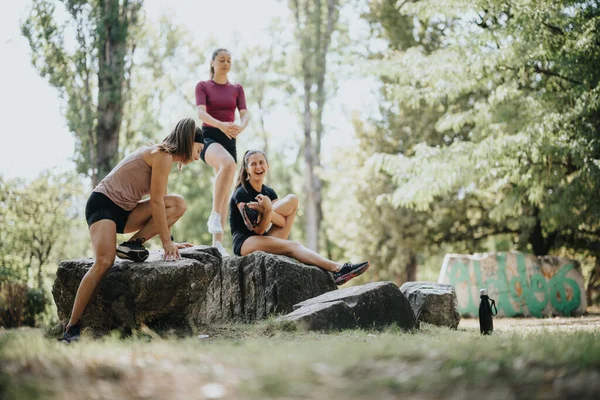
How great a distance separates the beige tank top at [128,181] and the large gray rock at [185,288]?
0.66 m

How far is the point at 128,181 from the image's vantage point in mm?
6258

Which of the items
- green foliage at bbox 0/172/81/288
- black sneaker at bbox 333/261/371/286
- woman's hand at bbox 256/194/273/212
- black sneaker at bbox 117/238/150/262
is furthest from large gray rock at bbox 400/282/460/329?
green foliage at bbox 0/172/81/288

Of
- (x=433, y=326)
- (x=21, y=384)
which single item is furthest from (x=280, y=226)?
(x=21, y=384)

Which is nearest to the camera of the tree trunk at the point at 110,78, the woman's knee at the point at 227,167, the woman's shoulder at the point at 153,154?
the woman's shoulder at the point at 153,154

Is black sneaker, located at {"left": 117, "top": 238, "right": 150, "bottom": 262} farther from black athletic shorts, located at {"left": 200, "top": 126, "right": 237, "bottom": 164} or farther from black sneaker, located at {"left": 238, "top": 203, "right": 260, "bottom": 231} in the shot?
black athletic shorts, located at {"left": 200, "top": 126, "right": 237, "bottom": 164}

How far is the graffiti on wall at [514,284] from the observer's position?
1302cm

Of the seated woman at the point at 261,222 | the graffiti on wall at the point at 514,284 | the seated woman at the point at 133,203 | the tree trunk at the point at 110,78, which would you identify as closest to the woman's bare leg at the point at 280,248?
the seated woman at the point at 261,222

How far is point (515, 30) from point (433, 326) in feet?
17.7

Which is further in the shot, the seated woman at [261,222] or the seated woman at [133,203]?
the seated woman at [261,222]

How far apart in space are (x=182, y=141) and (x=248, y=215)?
1693 millimetres

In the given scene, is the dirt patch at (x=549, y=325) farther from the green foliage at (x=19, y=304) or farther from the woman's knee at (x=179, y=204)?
the green foliage at (x=19, y=304)

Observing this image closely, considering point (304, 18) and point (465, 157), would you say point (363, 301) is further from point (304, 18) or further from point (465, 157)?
point (304, 18)

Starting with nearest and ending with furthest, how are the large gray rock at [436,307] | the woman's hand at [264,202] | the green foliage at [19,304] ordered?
the woman's hand at [264,202] < the large gray rock at [436,307] < the green foliage at [19,304]

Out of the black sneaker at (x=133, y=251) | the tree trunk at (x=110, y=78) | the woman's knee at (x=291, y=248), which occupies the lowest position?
the woman's knee at (x=291, y=248)
